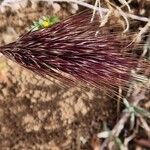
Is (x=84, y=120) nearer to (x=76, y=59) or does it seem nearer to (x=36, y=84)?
(x=36, y=84)

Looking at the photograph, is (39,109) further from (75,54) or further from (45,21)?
(75,54)

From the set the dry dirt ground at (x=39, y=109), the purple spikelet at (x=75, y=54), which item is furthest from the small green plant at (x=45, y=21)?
the purple spikelet at (x=75, y=54)

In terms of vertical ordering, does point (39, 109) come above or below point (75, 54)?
below

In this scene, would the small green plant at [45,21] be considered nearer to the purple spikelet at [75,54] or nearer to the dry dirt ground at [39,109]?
the dry dirt ground at [39,109]

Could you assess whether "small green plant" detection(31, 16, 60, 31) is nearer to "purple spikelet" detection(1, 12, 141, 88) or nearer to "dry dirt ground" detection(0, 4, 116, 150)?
"dry dirt ground" detection(0, 4, 116, 150)

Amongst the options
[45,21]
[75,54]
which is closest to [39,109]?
[45,21]

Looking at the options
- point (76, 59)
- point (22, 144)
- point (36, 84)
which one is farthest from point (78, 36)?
point (22, 144)
